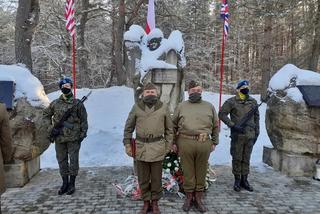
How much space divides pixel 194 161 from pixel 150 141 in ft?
2.50

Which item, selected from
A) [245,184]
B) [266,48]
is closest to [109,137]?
[245,184]

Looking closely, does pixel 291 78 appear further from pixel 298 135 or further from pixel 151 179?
pixel 151 179

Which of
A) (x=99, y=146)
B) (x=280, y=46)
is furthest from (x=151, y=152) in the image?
(x=280, y=46)

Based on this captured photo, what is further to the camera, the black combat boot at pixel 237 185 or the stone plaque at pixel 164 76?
the stone plaque at pixel 164 76

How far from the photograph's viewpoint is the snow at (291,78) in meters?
7.16

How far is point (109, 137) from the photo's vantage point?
10.5 meters

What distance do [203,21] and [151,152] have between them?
19213 millimetres

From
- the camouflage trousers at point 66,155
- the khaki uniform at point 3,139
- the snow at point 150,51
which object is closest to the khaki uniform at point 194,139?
the snow at point 150,51

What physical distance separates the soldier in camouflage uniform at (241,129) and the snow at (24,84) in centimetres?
326

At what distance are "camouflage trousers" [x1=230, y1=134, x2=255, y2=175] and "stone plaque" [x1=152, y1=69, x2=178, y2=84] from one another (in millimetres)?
1503

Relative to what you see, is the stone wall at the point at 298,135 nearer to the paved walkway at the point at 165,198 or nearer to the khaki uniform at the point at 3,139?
the paved walkway at the point at 165,198

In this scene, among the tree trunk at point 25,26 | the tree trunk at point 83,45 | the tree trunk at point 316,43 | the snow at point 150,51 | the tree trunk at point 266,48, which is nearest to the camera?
the snow at point 150,51

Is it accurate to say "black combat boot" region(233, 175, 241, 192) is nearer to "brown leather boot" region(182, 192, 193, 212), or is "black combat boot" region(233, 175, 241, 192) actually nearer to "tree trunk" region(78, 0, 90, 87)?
"brown leather boot" region(182, 192, 193, 212)

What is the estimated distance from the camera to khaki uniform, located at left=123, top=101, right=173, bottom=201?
491cm
